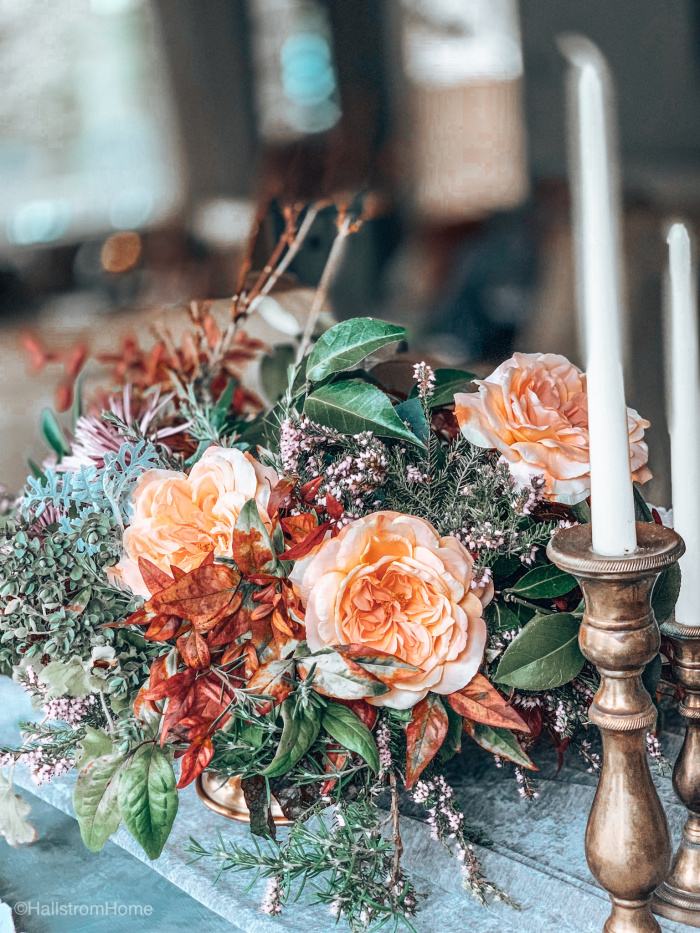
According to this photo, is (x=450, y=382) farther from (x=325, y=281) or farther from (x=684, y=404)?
(x=325, y=281)

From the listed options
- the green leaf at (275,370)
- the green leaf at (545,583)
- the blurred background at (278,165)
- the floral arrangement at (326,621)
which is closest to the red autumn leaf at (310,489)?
the floral arrangement at (326,621)

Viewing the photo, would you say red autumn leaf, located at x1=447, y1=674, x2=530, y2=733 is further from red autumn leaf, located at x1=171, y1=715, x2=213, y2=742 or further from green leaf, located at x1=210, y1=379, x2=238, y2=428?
green leaf, located at x1=210, y1=379, x2=238, y2=428

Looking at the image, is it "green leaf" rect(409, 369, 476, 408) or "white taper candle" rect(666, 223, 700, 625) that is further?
"green leaf" rect(409, 369, 476, 408)

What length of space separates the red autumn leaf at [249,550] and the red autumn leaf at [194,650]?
36 mm

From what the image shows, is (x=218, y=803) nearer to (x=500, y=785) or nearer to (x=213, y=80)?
(x=500, y=785)

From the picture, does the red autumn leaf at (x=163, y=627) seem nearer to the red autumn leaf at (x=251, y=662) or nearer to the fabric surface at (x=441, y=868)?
the red autumn leaf at (x=251, y=662)

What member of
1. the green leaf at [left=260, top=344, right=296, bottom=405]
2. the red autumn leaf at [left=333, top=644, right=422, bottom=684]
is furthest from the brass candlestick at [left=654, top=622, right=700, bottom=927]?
the green leaf at [left=260, top=344, right=296, bottom=405]

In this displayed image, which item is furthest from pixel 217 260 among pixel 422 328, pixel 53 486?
pixel 53 486

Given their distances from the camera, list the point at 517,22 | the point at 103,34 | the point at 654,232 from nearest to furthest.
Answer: the point at 654,232, the point at 517,22, the point at 103,34

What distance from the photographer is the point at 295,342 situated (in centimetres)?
88

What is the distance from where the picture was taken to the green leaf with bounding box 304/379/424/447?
416 mm

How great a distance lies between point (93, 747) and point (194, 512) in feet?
0.40

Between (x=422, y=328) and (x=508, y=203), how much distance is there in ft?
0.66

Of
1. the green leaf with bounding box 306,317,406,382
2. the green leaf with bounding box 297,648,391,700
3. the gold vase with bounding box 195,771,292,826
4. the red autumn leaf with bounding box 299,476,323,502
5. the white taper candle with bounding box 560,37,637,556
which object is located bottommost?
the gold vase with bounding box 195,771,292,826
